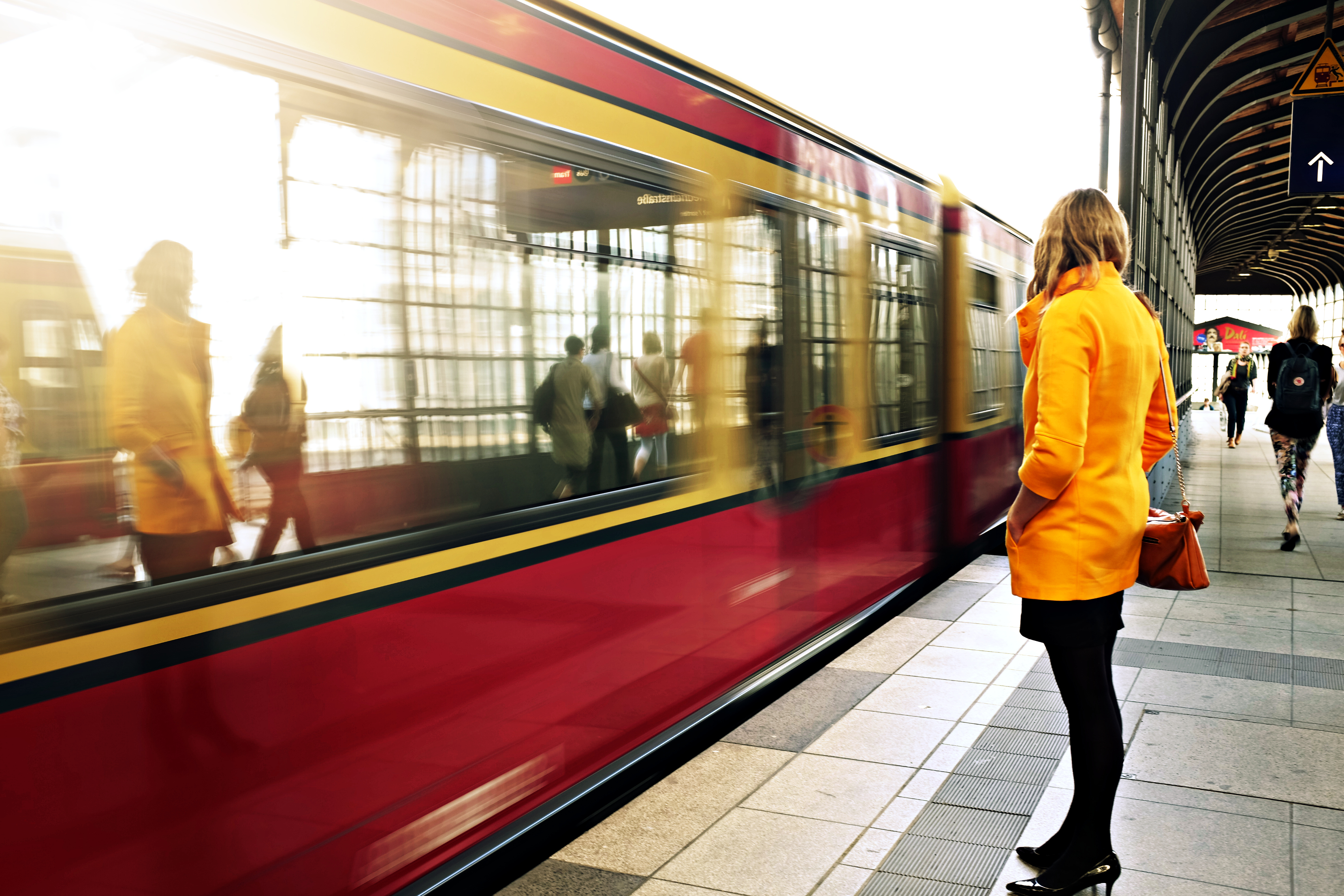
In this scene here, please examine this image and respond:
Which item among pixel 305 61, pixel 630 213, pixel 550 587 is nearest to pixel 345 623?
pixel 550 587

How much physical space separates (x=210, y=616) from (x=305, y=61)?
1.30 meters

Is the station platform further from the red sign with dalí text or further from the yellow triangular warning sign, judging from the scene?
the red sign with dalí text

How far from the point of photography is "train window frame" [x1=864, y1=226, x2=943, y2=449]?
21.2ft

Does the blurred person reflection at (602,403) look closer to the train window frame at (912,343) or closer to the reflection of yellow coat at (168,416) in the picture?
the reflection of yellow coat at (168,416)

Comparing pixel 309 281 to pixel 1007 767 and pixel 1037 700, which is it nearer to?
pixel 1007 767

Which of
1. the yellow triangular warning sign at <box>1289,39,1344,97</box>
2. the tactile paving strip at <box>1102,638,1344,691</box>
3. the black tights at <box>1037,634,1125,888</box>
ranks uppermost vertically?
the yellow triangular warning sign at <box>1289,39,1344,97</box>

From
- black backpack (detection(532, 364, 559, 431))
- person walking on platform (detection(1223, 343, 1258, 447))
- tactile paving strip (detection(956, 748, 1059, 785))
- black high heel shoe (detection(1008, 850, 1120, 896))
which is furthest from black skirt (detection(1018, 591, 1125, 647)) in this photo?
person walking on platform (detection(1223, 343, 1258, 447))

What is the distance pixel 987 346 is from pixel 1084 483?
6463mm

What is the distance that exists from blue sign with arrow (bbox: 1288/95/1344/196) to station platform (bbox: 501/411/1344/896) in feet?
31.0

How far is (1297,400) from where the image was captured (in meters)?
9.54

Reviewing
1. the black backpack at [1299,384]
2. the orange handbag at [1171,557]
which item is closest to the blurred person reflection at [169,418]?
the orange handbag at [1171,557]

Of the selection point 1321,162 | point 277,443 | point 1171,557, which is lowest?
point 1171,557

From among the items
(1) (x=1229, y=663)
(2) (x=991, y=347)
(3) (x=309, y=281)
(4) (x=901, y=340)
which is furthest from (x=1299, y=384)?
(3) (x=309, y=281)

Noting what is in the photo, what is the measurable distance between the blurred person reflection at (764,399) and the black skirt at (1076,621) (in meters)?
1.92
